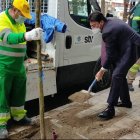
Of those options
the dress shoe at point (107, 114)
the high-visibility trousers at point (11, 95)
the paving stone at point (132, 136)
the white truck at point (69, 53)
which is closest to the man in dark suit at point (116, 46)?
the dress shoe at point (107, 114)

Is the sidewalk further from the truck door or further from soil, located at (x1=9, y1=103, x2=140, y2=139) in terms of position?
the truck door

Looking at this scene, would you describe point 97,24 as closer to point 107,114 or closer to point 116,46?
point 116,46

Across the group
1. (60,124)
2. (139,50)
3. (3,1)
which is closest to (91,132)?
(60,124)

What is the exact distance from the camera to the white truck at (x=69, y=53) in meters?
5.45

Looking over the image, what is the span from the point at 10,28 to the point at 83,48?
2375mm

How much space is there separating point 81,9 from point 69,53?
→ 3.04ft

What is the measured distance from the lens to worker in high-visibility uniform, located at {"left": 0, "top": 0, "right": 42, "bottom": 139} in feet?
12.8

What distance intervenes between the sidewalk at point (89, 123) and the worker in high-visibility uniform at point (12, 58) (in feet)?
1.24

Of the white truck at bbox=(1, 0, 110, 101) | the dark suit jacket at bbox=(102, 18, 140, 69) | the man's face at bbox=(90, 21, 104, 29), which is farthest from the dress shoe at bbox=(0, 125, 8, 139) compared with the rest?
the man's face at bbox=(90, 21, 104, 29)

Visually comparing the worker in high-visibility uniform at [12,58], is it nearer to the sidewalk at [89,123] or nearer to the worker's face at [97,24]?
the sidewalk at [89,123]

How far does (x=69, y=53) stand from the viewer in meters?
5.84

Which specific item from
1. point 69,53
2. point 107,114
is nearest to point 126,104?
point 107,114

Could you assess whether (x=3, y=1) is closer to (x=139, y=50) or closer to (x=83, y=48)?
(x=83, y=48)

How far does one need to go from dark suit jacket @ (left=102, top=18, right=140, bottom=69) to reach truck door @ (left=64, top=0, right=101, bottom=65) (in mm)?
1180
